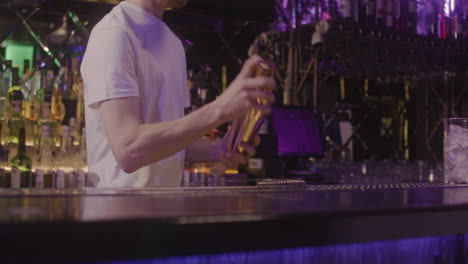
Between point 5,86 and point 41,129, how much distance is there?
1.03 feet

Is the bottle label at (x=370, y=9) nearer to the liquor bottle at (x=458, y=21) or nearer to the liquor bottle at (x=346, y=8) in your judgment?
the liquor bottle at (x=346, y=8)

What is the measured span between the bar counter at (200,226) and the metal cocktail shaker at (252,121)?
27 centimetres

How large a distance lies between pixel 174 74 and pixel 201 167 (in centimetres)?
150

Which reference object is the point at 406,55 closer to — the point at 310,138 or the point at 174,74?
the point at 310,138

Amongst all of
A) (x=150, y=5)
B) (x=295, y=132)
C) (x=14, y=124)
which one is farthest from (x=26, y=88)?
(x=150, y=5)

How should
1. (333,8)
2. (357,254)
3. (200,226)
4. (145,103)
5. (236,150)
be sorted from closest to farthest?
(200,226) < (357,254) < (236,150) < (145,103) < (333,8)

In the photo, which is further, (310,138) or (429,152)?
(429,152)

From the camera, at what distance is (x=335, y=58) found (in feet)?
10.2

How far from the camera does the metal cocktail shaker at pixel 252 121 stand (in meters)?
1.06

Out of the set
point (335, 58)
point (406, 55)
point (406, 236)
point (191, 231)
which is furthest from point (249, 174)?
point (191, 231)

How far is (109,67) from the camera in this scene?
129cm

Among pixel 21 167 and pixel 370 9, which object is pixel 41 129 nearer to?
pixel 21 167

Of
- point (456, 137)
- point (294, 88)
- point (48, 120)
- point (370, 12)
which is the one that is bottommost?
point (456, 137)

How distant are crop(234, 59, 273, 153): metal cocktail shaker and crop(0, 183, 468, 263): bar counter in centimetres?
27
